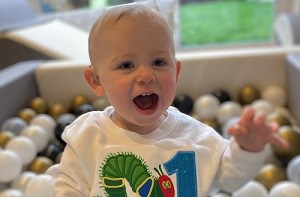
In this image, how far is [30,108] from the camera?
1361 mm

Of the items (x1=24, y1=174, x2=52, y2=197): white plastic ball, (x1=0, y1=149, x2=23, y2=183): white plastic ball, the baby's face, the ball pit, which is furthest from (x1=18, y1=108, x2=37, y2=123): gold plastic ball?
the baby's face

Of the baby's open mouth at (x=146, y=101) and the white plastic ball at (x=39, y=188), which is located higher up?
the baby's open mouth at (x=146, y=101)

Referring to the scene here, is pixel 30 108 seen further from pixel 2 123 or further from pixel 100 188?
pixel 100 188

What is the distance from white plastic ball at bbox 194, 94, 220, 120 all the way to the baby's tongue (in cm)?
72

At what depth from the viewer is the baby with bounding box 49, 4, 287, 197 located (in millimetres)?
554

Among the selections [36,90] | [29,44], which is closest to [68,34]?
[29,44]

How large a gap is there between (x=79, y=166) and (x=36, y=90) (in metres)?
0.87

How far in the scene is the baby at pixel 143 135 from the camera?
0.55 m

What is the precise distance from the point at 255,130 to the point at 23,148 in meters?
0.69

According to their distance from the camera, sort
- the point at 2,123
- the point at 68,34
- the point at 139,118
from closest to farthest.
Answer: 1. the point at 139,118
2. the point at 2,123
3. the point at 68,34

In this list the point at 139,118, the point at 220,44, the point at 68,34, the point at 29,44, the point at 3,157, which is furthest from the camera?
the point at 220,44

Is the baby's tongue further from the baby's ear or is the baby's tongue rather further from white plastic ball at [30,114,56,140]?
white plastic ball at [30,114,56,140]

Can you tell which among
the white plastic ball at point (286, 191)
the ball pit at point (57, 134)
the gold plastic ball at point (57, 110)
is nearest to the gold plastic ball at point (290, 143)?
the ball pit at point (57, 134)

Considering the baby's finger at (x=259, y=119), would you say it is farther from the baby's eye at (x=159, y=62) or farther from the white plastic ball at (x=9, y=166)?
the white plastic ball at (x=9, y=166)
